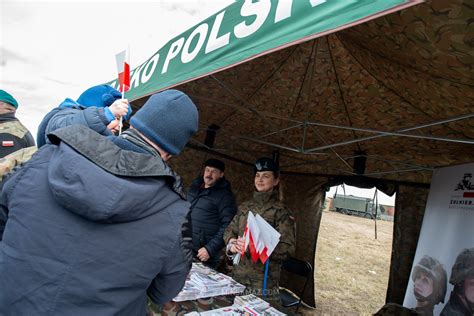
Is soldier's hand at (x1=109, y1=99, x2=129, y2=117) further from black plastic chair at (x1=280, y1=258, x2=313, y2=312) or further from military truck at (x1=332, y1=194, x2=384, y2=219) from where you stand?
military truck at (x1=332, y1=194, x2=384, y2=219)

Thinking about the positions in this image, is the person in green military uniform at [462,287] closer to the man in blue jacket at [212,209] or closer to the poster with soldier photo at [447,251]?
the poster with soldier photo at [447,251]

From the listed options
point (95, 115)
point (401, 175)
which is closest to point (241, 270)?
point (95, 115)

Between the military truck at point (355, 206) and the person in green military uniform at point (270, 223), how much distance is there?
17759mm

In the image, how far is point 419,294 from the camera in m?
2.41

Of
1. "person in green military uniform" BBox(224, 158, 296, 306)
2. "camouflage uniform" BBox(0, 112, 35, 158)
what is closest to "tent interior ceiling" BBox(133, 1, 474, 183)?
"person in green military uniform" BBox(224, 158, 296, 306)

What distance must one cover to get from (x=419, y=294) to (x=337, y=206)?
1856 cm

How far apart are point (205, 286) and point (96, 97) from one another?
1453 millimetres

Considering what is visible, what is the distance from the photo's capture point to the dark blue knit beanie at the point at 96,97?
6.05 ft

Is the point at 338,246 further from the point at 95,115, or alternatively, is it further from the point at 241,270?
the point at 95,115

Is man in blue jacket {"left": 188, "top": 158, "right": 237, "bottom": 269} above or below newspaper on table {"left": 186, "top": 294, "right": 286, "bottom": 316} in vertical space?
above

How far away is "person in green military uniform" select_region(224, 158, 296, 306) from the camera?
2057 mm

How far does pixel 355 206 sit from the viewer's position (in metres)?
18.7

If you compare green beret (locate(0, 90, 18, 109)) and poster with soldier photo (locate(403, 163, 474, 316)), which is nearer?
poster with soldier photo (locate(403, 163, 474, 316))

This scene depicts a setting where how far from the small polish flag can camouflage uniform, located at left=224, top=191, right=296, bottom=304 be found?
139 cm
